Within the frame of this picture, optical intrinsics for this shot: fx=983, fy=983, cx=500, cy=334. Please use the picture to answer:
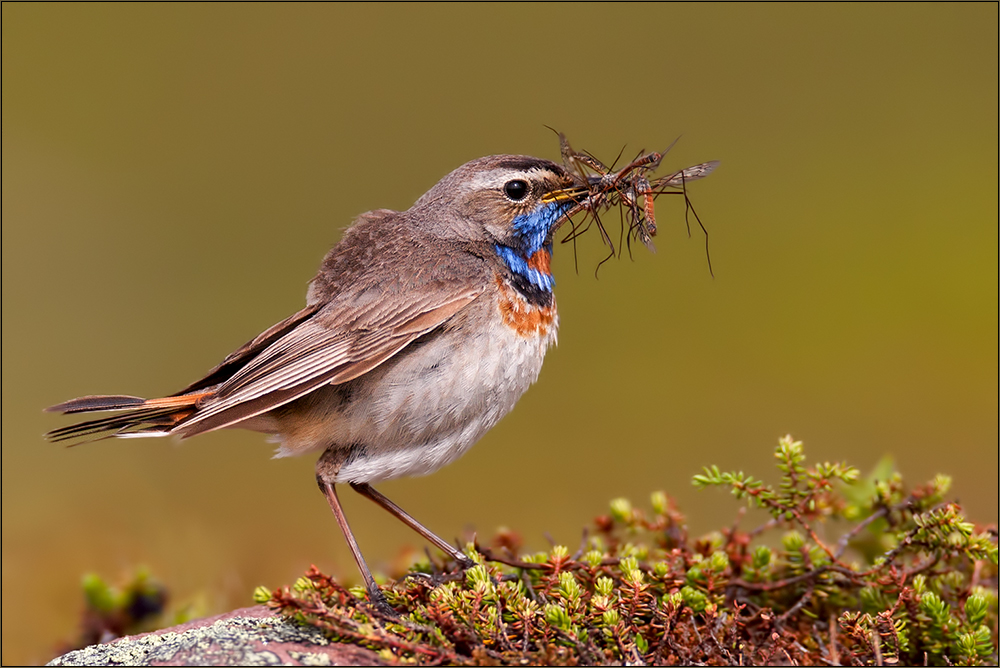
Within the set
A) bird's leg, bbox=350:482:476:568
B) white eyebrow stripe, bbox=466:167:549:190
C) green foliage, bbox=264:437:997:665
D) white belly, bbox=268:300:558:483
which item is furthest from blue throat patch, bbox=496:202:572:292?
bird's leg, bbox=350:482:476:568

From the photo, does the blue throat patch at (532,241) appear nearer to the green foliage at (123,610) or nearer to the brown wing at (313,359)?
the brown wing at (313,359)

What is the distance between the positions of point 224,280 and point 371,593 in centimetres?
1026

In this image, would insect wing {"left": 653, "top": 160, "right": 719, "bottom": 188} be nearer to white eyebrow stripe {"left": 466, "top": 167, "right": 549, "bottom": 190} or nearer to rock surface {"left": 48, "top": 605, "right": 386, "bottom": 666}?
white eyebrow stripe {"left": 466, "top": 167, "right": 549, "bottom": 190}

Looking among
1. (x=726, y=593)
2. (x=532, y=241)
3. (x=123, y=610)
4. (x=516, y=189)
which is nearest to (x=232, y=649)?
(x=123, y=610)

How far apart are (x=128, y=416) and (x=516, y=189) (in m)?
2.34

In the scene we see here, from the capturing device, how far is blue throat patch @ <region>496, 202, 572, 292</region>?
5.32 meters

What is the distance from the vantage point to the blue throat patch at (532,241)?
209 inches

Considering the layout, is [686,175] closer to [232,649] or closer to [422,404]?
[422,404]

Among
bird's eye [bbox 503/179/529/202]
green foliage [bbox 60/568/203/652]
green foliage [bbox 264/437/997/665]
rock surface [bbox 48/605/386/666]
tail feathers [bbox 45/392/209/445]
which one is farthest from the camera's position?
bird's eye [bbox 503/179/529/202]

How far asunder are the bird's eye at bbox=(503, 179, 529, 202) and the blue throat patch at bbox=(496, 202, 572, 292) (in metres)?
0.11

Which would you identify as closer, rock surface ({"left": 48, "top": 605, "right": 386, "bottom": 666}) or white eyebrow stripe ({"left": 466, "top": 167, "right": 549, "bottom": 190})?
rock surface ({"left": 48, "top": 605, "right": 386, "bottom": 666})

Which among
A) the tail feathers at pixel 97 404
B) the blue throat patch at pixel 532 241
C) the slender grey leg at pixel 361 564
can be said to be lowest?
the slender grey leg at pixel 361 564

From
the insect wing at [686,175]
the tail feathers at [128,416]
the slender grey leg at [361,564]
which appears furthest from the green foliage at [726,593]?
the insect wing at [686,175]

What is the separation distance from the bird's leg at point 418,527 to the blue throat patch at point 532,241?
1418mm
